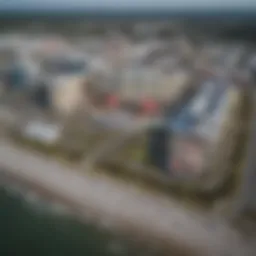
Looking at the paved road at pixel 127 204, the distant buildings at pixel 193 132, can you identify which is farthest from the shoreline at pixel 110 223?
the distant buildings at pixel 193 132

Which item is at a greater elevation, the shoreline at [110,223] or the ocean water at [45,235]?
the shoreline at [110,223]

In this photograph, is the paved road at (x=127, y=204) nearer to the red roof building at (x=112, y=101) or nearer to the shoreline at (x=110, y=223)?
the shoreline at (x=110, y=223)

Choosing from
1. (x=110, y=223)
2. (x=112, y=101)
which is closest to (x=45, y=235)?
(x=110, y=223)

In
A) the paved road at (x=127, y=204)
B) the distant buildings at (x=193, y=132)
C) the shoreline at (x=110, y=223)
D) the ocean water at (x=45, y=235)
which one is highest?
the distant buildings at (x=193, y=132)

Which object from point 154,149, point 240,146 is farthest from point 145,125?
point 240,146

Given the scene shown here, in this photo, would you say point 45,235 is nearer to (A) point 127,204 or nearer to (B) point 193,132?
(A) point 127,204
